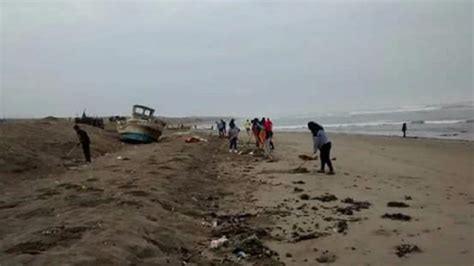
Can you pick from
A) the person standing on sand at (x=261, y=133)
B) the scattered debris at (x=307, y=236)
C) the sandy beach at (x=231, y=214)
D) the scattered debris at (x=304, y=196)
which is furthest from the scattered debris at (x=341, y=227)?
the person standing on sand at (x=261, y=133)

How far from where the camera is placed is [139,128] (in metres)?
34.4

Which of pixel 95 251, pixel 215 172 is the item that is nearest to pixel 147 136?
pixel 215 172

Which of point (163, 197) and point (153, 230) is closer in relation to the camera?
point (153, 230)

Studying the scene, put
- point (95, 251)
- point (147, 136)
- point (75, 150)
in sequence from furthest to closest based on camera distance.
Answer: point (147, 136) < point (75, 150) < point (95, 251)

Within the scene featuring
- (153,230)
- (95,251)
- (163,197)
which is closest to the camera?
(95,251)

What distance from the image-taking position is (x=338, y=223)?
930 centimetres

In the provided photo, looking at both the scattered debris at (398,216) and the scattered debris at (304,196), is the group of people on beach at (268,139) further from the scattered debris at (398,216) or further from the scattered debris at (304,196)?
the scattered debris at (398,216)

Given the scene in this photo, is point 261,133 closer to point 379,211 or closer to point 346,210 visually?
point 346,210

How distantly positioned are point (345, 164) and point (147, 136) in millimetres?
18114

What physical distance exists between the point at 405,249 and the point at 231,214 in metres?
4.10

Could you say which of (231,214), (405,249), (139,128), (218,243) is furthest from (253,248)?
(139,128)

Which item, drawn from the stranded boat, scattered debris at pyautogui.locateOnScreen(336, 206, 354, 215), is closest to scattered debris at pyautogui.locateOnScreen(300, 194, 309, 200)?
scattered debris at pyautogui.locateOnScreen(336, 206, 354, 215)

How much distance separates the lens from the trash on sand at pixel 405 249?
7.38m

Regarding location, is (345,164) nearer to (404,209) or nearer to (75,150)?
(404,209)
